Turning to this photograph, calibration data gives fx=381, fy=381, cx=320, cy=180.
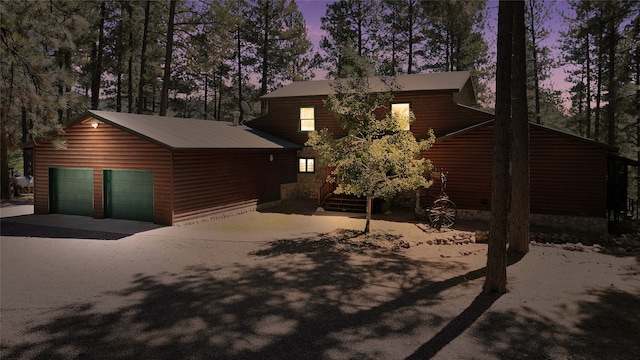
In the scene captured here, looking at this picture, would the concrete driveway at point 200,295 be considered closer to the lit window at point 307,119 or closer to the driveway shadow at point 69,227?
the driveway shadow at point 69,227

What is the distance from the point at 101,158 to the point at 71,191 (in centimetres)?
258

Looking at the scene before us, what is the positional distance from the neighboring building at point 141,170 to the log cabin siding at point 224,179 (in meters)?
0.04

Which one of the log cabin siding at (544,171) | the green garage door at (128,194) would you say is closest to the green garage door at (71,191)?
the green garage door at (128,194)

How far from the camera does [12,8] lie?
412 inches

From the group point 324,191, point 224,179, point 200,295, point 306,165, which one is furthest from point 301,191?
point 200,295

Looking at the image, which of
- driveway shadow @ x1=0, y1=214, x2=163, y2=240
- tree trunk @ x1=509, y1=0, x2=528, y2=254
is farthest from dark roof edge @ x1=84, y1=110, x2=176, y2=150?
tree trunk @ x1=509, y1=0, x2=528, y2=254

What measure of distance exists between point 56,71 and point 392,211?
605 inches

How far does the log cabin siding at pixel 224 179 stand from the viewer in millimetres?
15180

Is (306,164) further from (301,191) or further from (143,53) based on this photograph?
(143,53)

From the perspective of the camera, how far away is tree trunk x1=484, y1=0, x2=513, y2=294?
25.2 ft

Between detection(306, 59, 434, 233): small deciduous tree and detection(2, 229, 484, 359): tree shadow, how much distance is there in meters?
3.55

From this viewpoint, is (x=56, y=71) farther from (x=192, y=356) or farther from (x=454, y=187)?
(x=454, y=187)

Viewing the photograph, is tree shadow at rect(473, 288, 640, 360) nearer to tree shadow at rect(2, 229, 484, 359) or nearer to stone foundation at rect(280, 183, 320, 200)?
tree shadow at rect(2, 229, 484, 359)

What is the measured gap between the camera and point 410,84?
21.7m
